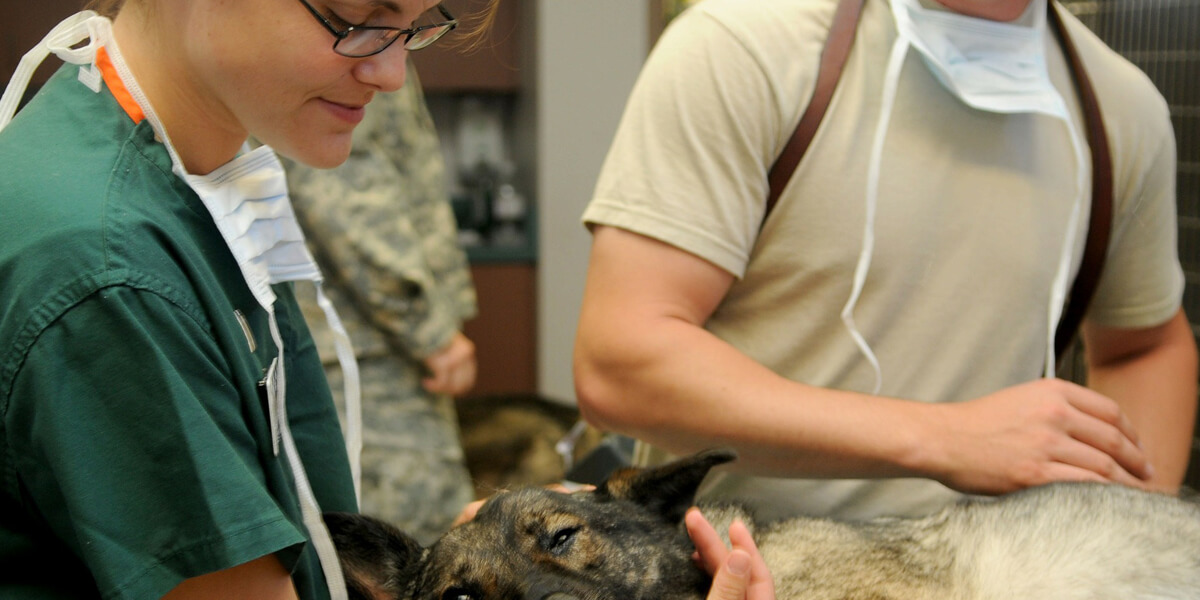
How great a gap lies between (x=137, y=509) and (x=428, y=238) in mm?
2577

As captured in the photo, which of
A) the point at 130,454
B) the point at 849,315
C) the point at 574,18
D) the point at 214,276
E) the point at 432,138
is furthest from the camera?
the point at 574,18

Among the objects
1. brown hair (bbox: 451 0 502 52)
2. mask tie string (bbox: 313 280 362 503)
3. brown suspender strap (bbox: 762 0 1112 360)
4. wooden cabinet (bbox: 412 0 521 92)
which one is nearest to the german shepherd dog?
mask tie string (bbox: 313 280 362 503)

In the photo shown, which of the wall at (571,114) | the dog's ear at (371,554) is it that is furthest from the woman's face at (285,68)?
the wall at (571,114)

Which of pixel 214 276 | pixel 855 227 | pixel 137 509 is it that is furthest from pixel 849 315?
pixel 137 509

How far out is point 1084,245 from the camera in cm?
174

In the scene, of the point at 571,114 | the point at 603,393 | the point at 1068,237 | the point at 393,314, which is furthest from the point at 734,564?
the point at 571,114

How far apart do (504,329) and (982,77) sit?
449cm

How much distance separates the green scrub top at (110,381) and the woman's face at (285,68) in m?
0.09

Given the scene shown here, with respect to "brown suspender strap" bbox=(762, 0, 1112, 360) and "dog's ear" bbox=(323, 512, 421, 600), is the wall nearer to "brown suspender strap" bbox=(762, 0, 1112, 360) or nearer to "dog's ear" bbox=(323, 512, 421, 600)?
"brown suspender strap" bbox=(762, 0, 1112, 360)

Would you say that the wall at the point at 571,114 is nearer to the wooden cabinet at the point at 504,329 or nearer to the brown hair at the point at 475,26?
the wooden cabinet at the point at 504,329

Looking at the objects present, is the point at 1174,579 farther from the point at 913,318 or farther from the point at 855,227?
the point at 855,227

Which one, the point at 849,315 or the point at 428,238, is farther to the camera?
the point at 428,238

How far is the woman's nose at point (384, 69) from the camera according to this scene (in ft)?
3.43

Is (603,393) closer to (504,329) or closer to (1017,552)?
(1017,552)
